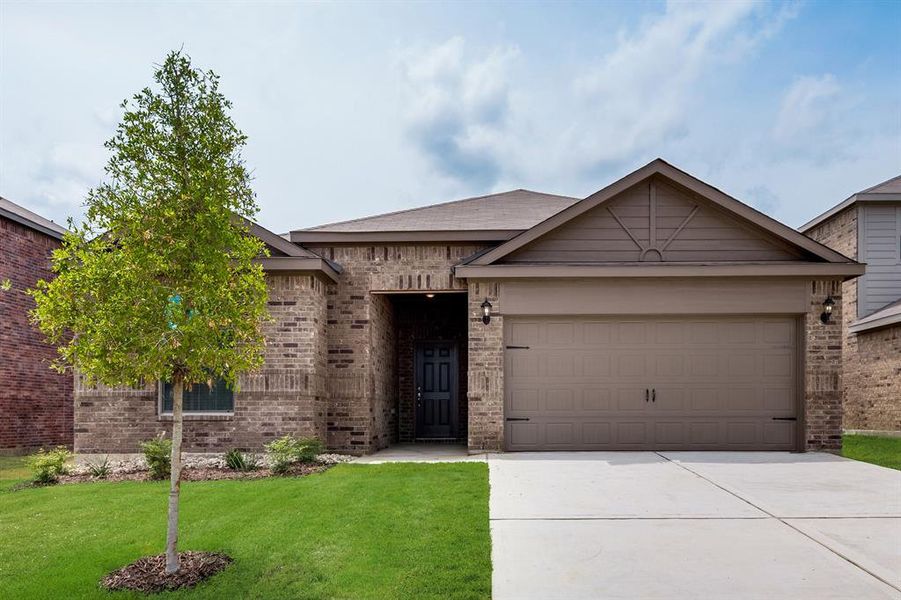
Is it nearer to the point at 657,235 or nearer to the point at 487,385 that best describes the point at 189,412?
the point at 487,385

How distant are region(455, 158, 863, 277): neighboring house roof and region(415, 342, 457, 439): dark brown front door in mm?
3862

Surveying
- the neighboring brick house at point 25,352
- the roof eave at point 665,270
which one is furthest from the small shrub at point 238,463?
the neighboring brick house at point 25,352

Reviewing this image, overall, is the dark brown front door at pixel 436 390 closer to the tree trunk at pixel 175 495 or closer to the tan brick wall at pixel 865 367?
the tree trunk at pixel 175 495

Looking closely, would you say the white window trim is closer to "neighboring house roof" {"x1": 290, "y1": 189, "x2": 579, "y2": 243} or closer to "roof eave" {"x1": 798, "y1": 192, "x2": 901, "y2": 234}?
"neighboring house roof" {"x1": 290, "y1": 189, "x2": 579, "y2": 243}

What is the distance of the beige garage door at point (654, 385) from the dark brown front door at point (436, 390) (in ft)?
11.4

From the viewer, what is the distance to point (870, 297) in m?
17.2

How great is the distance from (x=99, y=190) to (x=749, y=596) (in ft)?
19.1

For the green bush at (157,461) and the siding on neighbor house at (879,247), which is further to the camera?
the siding on neighbor house at (879,247)

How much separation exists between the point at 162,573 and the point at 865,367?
17907 mm

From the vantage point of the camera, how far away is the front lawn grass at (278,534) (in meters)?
4.51

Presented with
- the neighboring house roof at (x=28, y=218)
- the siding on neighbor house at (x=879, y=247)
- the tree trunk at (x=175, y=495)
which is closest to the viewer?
the tree trunk at (x=175, y=495)

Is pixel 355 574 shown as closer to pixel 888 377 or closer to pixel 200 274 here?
pixel 200 274

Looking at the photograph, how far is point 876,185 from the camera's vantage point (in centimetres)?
1817

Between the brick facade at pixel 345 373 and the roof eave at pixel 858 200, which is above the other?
the roof eave at pixel 858 200
